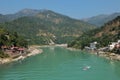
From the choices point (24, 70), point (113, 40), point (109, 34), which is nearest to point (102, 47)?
point (113, 40)

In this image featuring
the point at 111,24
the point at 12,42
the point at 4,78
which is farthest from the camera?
A: the point at 111,24

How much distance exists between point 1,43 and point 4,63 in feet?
47.3

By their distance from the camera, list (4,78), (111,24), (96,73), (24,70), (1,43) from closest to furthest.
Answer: (4,78) → (96,73) → (24,70) → (1,43) → (111,24)

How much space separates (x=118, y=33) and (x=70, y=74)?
220 feet

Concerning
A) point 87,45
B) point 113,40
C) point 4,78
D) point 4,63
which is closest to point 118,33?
point 113,40

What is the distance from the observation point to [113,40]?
119m

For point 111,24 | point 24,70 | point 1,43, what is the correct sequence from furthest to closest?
point 111,24 → point 1,43 → point 24,70

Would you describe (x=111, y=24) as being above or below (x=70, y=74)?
above

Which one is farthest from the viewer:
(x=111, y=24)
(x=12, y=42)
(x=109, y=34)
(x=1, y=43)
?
(x=111, y=24)

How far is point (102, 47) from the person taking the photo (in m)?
120

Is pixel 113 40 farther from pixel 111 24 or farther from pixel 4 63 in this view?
pixel 4 63

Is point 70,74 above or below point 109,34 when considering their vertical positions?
below

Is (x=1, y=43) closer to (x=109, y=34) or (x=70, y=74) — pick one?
(x=70, y=74)

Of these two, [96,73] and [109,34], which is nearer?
[96,73]
